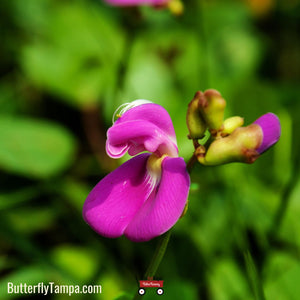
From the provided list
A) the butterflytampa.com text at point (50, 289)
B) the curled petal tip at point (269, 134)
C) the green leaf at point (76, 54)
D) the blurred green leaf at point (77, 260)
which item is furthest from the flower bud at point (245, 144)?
the green leaf at point (76, 54)

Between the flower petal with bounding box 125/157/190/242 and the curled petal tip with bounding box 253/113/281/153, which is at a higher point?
the curled petal tip with bounding box 253/113/281/153

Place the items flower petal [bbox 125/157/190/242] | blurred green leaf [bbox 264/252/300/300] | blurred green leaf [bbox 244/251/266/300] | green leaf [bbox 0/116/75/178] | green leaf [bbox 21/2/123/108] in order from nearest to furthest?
flower petal [bbox 125/157/190/242]
blurred green leaf [bbox 244/251/266/300]
blurred green leaf [bbox 264/252/300/300]
green leaf [bbox 0/116/75/178]
green leaf [bbox 21/2/123/108]

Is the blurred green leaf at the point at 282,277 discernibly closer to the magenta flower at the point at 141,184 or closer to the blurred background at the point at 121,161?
the blurred background at the point at 121,161

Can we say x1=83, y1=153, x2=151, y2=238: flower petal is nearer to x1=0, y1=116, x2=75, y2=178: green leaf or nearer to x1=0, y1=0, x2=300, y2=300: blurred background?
x1=0, y1=0, x2=300, y2=300: blurred background

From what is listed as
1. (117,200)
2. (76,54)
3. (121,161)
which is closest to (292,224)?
(121,161)

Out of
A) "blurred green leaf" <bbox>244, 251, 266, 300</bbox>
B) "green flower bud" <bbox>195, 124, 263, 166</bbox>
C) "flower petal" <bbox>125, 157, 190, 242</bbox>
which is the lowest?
"blurred green leaf" <bbox>244, 251, 266, 300</bbox>

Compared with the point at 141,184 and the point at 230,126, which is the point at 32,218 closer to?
the point at 141,184

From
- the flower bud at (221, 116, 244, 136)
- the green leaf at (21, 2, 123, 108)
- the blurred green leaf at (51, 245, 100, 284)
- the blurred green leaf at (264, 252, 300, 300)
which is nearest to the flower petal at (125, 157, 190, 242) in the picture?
the flower bud at (221, 116, 244, 136)
